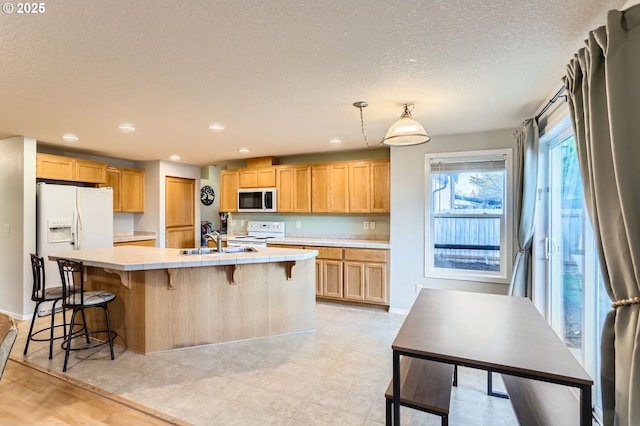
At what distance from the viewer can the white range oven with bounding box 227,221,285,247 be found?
538 cm

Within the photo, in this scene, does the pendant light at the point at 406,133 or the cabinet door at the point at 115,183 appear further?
the cabinet door at the point at 115,183

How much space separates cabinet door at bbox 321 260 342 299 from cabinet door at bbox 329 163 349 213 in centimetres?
83

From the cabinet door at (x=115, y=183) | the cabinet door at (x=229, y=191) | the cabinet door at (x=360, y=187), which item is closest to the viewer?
the cabinet door at (x=360, y=187)

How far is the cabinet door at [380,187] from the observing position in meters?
4.59

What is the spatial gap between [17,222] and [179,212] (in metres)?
2.56

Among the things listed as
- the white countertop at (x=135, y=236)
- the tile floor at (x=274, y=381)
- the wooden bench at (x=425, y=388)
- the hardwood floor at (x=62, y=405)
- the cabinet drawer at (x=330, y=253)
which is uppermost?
the white countertop at (x=135, y=236)

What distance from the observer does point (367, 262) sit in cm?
445

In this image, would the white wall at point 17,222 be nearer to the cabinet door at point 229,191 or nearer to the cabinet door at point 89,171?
the cabinet door at point 89,171

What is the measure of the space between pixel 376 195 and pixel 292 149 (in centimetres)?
147

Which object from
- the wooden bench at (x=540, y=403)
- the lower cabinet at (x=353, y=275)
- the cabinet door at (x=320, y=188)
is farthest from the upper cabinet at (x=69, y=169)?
the wooden bench at (x=540, y=403)

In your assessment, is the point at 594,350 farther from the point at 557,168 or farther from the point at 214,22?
the point at 214,22

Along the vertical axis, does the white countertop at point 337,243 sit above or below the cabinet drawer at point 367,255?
above

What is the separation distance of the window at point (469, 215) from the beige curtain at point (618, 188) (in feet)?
8.34

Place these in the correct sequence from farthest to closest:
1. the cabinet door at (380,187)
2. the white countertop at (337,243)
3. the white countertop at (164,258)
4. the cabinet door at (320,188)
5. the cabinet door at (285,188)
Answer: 1. the cabinet door at (285,188)
2. the cabinet door at (320,188)
3. the cabinet door at (380,187)
4. the white countertop at (337,243)
5. the white countertop at (164,258)
